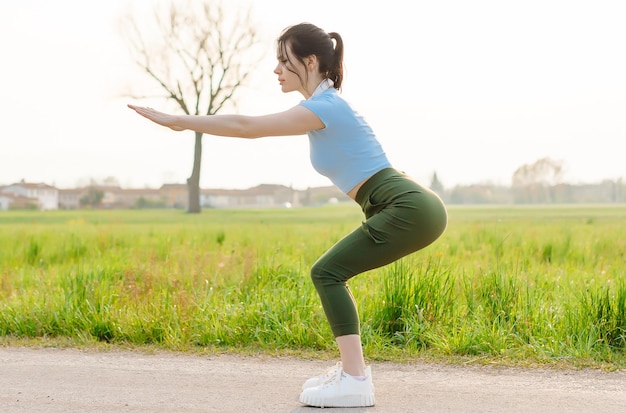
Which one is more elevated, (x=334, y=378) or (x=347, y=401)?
(x=334, y=378)

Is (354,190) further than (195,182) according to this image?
No

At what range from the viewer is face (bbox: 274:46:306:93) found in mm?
3920

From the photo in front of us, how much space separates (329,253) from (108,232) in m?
9.75

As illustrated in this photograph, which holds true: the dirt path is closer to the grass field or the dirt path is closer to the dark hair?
the grass field

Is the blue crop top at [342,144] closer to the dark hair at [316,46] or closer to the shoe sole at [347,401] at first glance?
the dark hair at [316,46]

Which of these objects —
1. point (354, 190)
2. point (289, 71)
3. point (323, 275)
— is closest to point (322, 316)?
point (323, 275)

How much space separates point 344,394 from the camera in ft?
12.7

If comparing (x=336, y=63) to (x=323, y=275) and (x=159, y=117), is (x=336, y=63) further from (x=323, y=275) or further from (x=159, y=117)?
(x=323, y=275)

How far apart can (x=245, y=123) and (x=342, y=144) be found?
49cm

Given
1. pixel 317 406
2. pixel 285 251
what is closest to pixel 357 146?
pixel 317 406

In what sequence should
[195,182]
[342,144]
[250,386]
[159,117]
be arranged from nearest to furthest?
[159,117] < [342,144] < [250,386] < [195,182]

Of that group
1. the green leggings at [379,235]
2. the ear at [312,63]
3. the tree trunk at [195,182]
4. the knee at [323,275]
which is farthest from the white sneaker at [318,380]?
the tree trunk at [195,182]

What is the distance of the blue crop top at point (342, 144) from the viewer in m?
3.75

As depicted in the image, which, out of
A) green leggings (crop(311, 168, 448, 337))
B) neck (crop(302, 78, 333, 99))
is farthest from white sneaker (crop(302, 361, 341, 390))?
neck (crop(302, 78, 333, 99))
